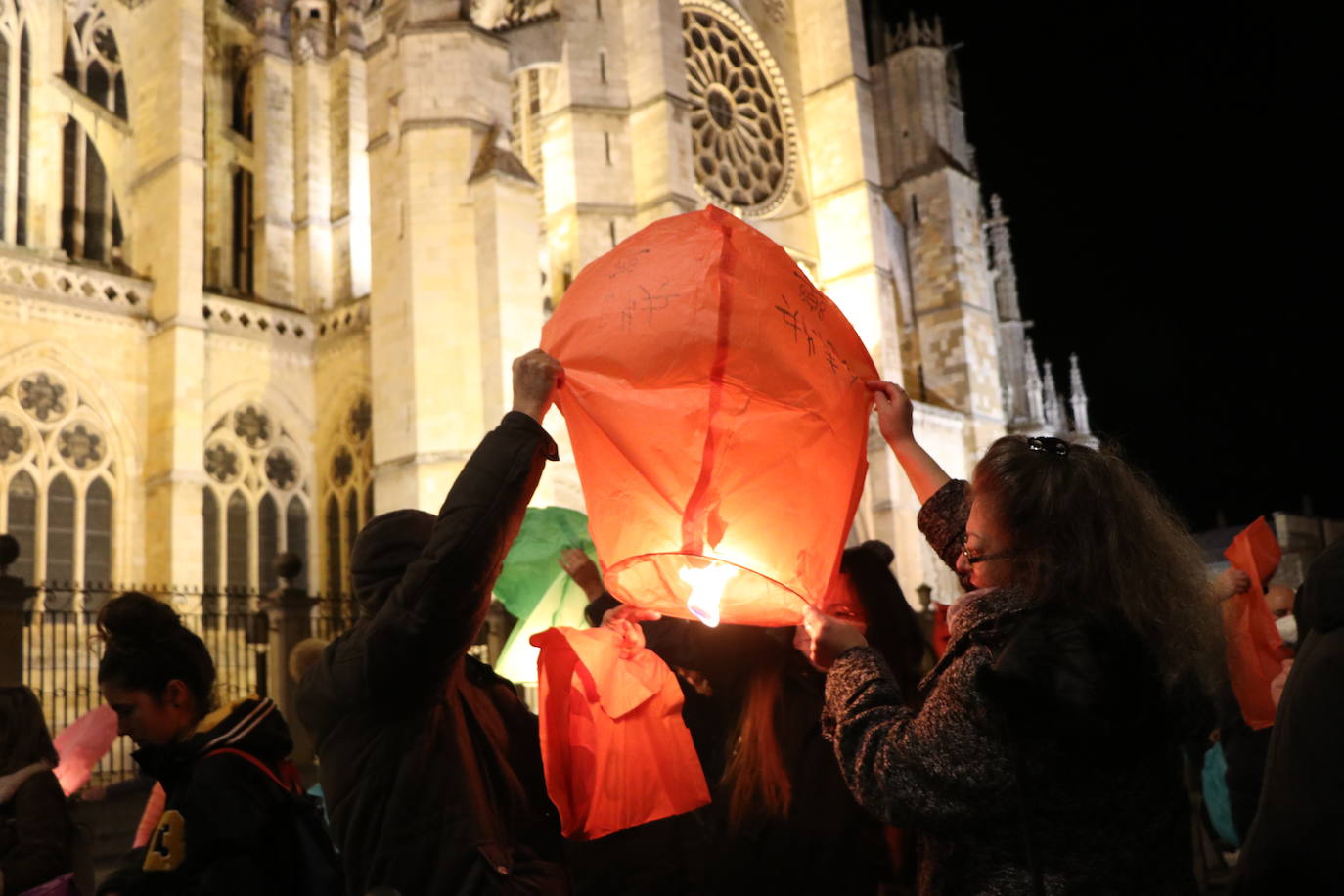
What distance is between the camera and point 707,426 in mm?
2137

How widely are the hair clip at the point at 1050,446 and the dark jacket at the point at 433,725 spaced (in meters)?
0.80

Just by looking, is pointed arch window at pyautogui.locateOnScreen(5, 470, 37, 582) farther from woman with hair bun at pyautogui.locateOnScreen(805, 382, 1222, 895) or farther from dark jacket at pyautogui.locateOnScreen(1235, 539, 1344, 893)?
dark jacket at pyautogui.locateOnScreen(1235, 539, 1344, 893)

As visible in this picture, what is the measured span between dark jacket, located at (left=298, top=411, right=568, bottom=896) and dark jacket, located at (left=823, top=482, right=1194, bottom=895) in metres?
0.67

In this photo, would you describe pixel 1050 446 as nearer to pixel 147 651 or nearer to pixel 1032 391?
pixel 147 651

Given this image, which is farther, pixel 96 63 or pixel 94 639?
pixel 96 63

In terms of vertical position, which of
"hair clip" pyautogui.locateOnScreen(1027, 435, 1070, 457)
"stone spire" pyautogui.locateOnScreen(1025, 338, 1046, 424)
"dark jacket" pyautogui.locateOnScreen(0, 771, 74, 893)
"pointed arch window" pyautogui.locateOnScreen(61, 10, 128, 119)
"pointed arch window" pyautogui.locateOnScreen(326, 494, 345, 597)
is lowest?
"dark jacket" pyautogui.locateOnScreen(0, 771, 74, 893)

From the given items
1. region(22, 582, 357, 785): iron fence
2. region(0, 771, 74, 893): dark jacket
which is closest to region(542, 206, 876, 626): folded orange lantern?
region(0, 771, 74, 893): dark jacket

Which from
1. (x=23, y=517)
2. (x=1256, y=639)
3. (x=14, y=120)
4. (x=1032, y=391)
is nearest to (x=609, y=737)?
(x=1256, y=639)

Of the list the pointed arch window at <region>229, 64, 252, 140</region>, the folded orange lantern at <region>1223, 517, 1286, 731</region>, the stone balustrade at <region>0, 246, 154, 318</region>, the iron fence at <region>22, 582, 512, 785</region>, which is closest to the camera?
the folded orange lantern at <region>1223, 517, 1286, 731</region>

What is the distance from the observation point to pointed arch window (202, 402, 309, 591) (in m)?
15.1

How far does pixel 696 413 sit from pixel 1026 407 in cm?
2548

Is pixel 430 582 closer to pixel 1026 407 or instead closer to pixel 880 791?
pixel 880 791

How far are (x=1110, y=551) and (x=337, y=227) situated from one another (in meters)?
16.7

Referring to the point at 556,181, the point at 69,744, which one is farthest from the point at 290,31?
the point at 69,744
